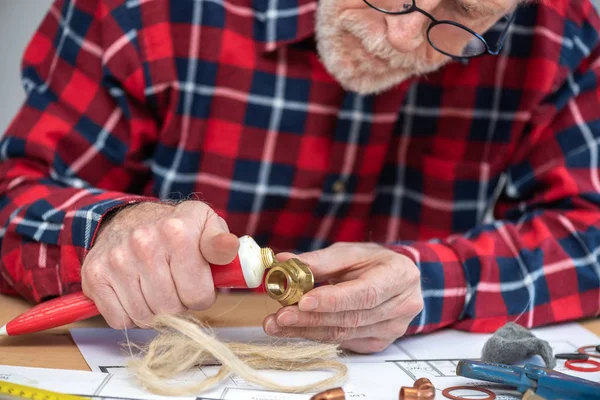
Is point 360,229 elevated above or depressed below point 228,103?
below

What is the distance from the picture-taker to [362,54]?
58.2 inches

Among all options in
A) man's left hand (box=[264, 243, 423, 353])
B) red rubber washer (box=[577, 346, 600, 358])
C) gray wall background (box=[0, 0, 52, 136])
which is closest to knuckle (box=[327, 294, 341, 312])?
man's left hand (box=[264, 243, 423, 353])

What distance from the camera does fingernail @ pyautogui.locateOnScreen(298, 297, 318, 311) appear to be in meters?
1.07

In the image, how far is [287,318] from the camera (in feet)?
3.59

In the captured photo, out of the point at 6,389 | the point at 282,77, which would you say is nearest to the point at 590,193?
the point at 282,77

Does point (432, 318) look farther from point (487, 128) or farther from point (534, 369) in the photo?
point (487, 128)

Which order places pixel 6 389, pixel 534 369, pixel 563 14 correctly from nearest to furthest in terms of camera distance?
1. pixel 6 389
2. pixel 534 369
3. pixel 563 14

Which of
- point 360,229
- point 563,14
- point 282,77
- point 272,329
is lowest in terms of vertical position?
point 360,229

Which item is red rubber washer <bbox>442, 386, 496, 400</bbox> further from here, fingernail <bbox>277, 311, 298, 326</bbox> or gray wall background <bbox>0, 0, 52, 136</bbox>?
gray wall background <bbox>0, 0, 52, 136</bbox>

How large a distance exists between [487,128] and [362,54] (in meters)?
0.54

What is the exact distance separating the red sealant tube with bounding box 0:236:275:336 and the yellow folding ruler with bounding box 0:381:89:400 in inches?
8.7

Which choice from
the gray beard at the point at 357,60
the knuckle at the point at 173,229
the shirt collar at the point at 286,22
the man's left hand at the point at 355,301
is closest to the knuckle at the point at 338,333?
the man's left hand at the point at 355,301

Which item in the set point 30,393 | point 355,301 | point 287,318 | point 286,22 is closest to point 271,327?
point 287,318

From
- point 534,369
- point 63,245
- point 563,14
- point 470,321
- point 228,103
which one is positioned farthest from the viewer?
point 563,14
